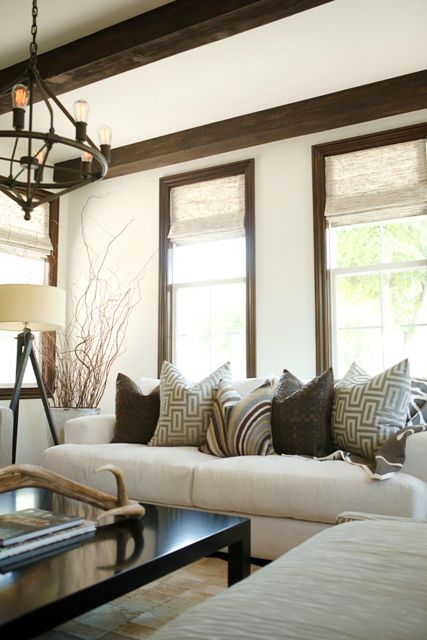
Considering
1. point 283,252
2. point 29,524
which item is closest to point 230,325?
point 283,252

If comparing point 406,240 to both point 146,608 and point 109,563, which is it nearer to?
point 146,608

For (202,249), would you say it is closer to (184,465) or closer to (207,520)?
(184,465)

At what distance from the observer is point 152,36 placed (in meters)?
3.35

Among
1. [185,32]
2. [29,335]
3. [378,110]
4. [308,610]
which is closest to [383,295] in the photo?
[378,110]

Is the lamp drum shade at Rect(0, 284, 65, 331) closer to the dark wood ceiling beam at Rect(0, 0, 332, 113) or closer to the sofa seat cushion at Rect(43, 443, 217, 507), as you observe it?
the sofa seat cushion at Rect(43, 443, 217, 507)

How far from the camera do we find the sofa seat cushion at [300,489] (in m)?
2.39

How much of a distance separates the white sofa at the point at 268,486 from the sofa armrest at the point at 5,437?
0.57 metres

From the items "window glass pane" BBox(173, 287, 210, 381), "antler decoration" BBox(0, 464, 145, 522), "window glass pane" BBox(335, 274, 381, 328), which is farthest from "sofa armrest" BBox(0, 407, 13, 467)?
"window glass pane" BBox(335, 274, 381, 328)

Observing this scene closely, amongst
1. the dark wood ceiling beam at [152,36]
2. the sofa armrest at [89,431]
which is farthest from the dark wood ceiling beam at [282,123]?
the sofa armrest at [89,431]

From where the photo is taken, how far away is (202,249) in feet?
16.9

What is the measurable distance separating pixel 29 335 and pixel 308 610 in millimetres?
3879

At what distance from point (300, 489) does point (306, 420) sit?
53cm

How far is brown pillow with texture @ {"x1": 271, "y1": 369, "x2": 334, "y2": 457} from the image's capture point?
2986 mm

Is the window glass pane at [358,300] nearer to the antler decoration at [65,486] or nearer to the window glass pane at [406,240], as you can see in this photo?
the window glass pane at [406,240]
